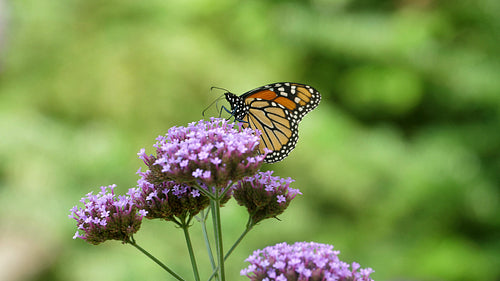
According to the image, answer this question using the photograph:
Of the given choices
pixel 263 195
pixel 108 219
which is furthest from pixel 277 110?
pixel 108 219

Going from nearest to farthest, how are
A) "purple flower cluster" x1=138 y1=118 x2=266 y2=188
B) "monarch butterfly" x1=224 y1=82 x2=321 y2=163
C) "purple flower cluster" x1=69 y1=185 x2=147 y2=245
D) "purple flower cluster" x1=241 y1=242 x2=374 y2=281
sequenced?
"purple flower cluster" x1=241 y1=242 x2=374 y2=281, "purple flower cluster" x1=138 y1=118 x2=266 y2=188, "purple flower cluster" x1=69 y1=185 x2=147 y2=245, "monarch butterfly" x1=224 y1=82 x2=321 y2=163

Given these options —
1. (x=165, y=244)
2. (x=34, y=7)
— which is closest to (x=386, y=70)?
(x=165, y=244)

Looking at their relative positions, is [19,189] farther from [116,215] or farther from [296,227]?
[116,215]

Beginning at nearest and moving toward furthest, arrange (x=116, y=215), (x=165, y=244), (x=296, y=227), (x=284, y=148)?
(x=116, y=215)
(x=284, y=148)
(x=165, y=244)
(x=296, y=227)

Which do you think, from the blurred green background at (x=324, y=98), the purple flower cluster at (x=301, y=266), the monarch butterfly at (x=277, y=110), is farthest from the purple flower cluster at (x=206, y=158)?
the blurred green background at (x=324, y=98)

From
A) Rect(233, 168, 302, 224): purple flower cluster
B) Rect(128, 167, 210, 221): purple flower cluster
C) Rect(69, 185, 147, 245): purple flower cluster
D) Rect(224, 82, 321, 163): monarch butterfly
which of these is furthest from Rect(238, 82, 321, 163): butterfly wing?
Rect(69, 185, 147, 245): purple flower cluster

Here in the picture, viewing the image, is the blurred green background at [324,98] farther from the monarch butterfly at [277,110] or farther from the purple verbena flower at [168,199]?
the purple verbena flower at [168,199]

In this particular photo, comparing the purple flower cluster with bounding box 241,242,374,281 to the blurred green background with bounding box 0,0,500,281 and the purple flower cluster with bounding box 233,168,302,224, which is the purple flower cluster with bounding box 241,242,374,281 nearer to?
the purple flower cluster with bounding box 233,168,302,224
